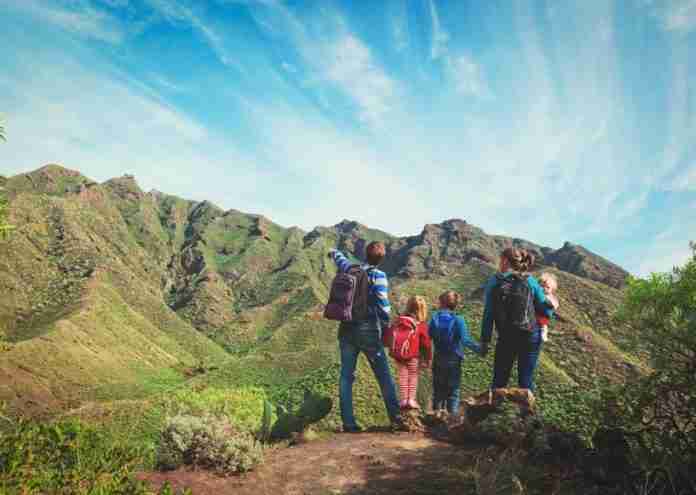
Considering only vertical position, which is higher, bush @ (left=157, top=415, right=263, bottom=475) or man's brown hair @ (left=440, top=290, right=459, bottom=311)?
man's brown hair @ (left=440, top=290, right=459, bottom=311)

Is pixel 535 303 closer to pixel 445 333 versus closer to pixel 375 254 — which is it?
pixel 445 333

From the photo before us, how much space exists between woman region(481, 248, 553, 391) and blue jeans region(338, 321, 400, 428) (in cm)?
152

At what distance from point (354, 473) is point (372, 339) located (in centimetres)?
208

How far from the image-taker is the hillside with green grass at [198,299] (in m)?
18.4

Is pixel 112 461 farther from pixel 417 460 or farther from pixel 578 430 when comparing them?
pixel 578 430

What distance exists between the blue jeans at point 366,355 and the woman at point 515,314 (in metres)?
1.52

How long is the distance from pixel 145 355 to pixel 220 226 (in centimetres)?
9805

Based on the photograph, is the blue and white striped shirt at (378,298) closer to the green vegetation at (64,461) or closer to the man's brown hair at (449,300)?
the man's brown hair at (449,300)

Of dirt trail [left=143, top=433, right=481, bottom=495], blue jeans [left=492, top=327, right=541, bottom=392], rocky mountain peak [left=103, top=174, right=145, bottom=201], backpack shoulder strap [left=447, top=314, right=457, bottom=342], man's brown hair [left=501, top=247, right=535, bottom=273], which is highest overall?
rocky mountain peak [left=103, top=174, right=145, bottom=201]

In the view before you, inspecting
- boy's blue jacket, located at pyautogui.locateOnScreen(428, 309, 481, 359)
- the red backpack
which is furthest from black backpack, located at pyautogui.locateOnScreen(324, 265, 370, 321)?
boy's blue jacket, located at pyautogui.locateOnScreen(428, 309, 481, 359)

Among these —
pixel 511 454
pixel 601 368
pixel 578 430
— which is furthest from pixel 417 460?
pixel 601 368

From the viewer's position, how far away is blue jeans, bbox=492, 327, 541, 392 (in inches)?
253

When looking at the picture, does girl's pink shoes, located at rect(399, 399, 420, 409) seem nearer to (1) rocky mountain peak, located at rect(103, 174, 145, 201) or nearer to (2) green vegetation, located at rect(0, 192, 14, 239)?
(2) green vegetation, located at rect(0, 192, 14, 239)

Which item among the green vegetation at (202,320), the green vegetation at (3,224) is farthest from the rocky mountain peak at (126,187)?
the green vegetation at (3,224)
